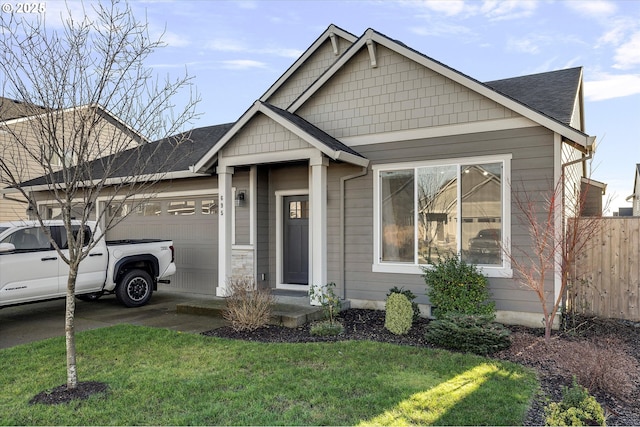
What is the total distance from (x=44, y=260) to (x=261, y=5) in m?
6.61

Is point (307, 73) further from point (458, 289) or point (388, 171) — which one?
point (458, 289)

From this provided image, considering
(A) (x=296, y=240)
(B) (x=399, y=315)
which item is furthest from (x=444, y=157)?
(A) (x=296, y=240)

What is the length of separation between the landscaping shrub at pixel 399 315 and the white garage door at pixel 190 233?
527 centimetres

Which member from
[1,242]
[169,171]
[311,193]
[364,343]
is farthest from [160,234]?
[364,343]

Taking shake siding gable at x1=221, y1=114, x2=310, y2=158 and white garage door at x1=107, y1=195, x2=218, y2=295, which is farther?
white garage door at x1=107, y1=195, x2=218, y2=295

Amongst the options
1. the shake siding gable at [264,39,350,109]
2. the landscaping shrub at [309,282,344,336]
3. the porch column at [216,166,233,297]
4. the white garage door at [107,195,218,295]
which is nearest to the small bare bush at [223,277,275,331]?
the landscaping shrub at [309,282,344,336]

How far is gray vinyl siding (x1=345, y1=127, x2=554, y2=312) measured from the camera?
692 centimetres

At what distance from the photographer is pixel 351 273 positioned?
8.55m

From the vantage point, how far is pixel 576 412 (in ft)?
11.0

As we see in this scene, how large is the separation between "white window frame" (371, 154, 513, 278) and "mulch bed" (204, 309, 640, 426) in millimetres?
893

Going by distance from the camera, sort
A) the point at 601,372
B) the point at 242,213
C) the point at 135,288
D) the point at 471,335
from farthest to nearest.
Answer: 1. the point at 242,213
2. the point at 135,288
3. the point at 471,335
4. the point at 601,372

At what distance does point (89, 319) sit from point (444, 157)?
712 cm

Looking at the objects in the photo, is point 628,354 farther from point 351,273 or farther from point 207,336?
point 207,336

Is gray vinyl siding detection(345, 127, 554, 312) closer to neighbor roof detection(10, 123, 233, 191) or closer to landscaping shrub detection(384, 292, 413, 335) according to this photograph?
landscaping shrub detection(384, 292, 413, 335)
